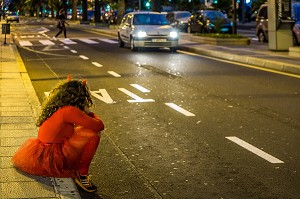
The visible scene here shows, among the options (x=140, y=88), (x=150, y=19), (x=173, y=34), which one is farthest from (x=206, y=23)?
(x=140, y=88)

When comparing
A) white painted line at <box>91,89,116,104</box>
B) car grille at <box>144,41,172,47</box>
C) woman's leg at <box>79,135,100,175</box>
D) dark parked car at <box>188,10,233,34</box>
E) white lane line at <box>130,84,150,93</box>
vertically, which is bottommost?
white painted line at <box>91,89,116,104</box>

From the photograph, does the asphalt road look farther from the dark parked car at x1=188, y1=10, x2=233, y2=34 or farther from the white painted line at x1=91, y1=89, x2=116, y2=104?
the dark parked car at x1=188, y1=10, x2=233, y2=34

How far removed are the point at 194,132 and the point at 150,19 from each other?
20548mm

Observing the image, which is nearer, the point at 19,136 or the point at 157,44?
the point at 19,136

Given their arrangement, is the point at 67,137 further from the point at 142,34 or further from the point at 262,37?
the point at 262,37

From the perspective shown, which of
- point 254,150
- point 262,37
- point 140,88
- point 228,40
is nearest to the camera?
point 254,150

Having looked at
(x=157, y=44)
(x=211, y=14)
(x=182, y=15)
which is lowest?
(x=157, y=44)

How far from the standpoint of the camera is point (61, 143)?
269 inches

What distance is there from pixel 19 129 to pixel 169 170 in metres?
2.60

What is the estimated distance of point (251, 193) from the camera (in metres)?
6.66

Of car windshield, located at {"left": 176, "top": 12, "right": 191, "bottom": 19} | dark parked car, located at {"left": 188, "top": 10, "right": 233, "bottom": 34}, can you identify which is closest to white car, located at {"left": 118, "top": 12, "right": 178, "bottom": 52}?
dark parked car, located at {"left": 188, "top": 10, "right": 233, "bottom": 34}

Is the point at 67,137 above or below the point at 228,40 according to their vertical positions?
below

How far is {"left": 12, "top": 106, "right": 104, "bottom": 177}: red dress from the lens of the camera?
6.62 metres

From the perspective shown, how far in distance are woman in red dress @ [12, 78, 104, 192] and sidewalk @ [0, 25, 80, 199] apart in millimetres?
119
